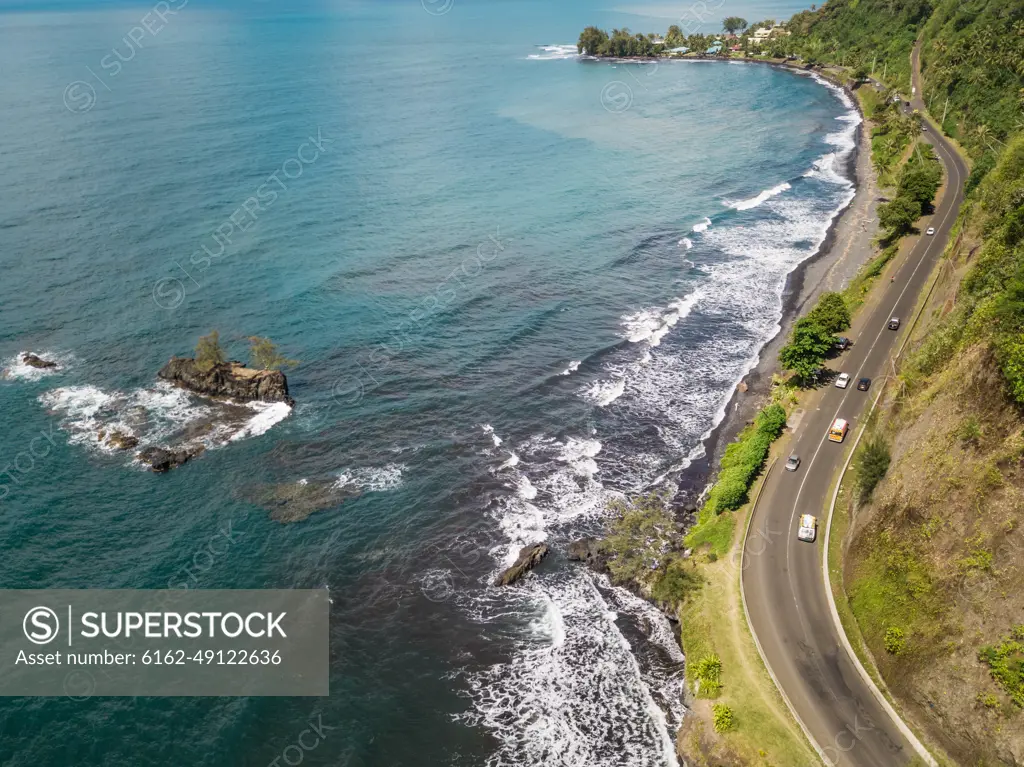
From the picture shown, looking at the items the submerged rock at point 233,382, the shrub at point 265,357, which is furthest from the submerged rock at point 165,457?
the shrub at point 265,357

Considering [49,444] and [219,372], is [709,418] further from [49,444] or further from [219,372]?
[49,444]

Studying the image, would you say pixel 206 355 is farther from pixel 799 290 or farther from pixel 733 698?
pixel 799 290

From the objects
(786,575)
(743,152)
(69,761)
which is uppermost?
(743,152)

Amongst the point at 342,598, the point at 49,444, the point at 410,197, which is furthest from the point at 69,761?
the point at 410,197

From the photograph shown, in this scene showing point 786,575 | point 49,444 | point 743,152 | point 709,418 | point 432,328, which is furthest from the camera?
point 743,152

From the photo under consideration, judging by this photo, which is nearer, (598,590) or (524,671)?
(524,671)

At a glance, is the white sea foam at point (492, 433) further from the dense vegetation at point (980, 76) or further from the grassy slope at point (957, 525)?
the dense vegetation at point (980, 76)
